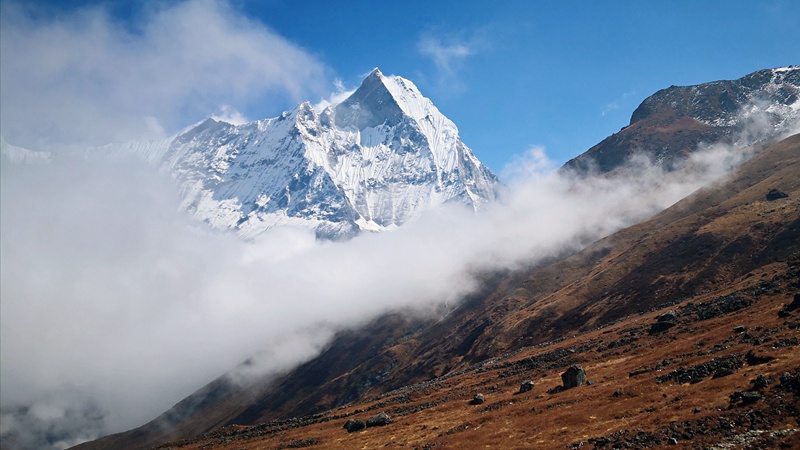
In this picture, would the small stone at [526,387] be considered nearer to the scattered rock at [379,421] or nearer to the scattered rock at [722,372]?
the scattered rock at [379,421]

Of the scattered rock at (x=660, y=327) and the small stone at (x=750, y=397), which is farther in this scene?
the scattered rock at (x=660, y=327)

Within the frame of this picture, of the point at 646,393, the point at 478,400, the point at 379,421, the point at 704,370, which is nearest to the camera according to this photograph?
the point at 646,393

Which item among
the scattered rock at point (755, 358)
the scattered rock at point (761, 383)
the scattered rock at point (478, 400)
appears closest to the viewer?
the scattered rock at point (761, 383)

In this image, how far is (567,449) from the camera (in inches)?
1969

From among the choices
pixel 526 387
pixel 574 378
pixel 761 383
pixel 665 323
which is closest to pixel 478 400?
pixel 526 387

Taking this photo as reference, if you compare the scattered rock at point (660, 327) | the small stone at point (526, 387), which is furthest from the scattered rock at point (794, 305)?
the small stone at point (526, 387)

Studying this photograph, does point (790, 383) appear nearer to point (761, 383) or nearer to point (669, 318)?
point (761, 383)

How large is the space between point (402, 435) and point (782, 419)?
53.1m

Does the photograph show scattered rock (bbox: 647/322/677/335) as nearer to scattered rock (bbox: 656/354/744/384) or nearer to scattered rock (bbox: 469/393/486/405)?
scattered rock (bbox: 469/393/486/405)

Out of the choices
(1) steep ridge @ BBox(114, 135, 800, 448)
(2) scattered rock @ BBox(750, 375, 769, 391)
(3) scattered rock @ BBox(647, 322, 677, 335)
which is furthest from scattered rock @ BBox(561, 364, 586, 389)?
(3) scattered rock @ BBox(647, 322, 677, 335)

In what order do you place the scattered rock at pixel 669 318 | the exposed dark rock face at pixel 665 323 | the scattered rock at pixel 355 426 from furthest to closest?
1. the scattered rock at pixel 669 318
2. the exposed dark rock face at pixel 665 323
3. the scattered rock at pixel 355 426

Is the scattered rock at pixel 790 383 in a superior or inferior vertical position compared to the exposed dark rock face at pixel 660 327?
superior

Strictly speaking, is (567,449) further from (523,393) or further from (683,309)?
(683,309)

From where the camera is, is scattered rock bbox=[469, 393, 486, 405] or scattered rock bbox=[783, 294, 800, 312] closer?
scattered rock bbox=[783, 294, 800, 312]
